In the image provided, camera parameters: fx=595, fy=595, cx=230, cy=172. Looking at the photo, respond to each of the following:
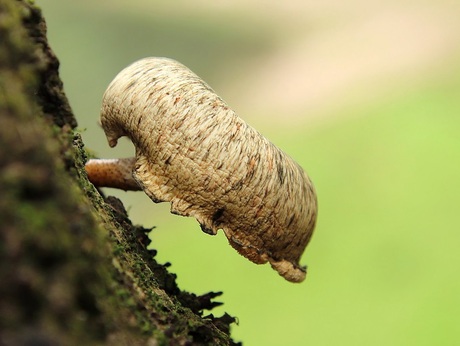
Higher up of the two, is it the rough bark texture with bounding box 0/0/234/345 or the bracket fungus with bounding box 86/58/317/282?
the bracket fungus with bounding box 86/58/317/282

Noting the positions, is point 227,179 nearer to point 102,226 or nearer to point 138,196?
point 102,226

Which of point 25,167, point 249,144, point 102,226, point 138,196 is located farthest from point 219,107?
point 138,196

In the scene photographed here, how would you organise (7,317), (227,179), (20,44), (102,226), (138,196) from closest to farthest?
1. (7,317)
2. (20,44)
3. (102,226)
4. (227,179)
5. (138,196)

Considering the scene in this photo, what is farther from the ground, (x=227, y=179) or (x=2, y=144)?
(x=227, y=179)

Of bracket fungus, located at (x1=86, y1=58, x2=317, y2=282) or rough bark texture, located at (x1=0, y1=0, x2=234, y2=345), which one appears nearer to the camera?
rough bark texture, located at (x1=0, y1=0, x2=234, y2=345)

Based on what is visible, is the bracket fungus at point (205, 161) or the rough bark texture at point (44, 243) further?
the bracket fungus at point (205, 161)

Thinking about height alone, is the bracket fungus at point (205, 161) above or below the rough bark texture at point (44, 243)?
above
